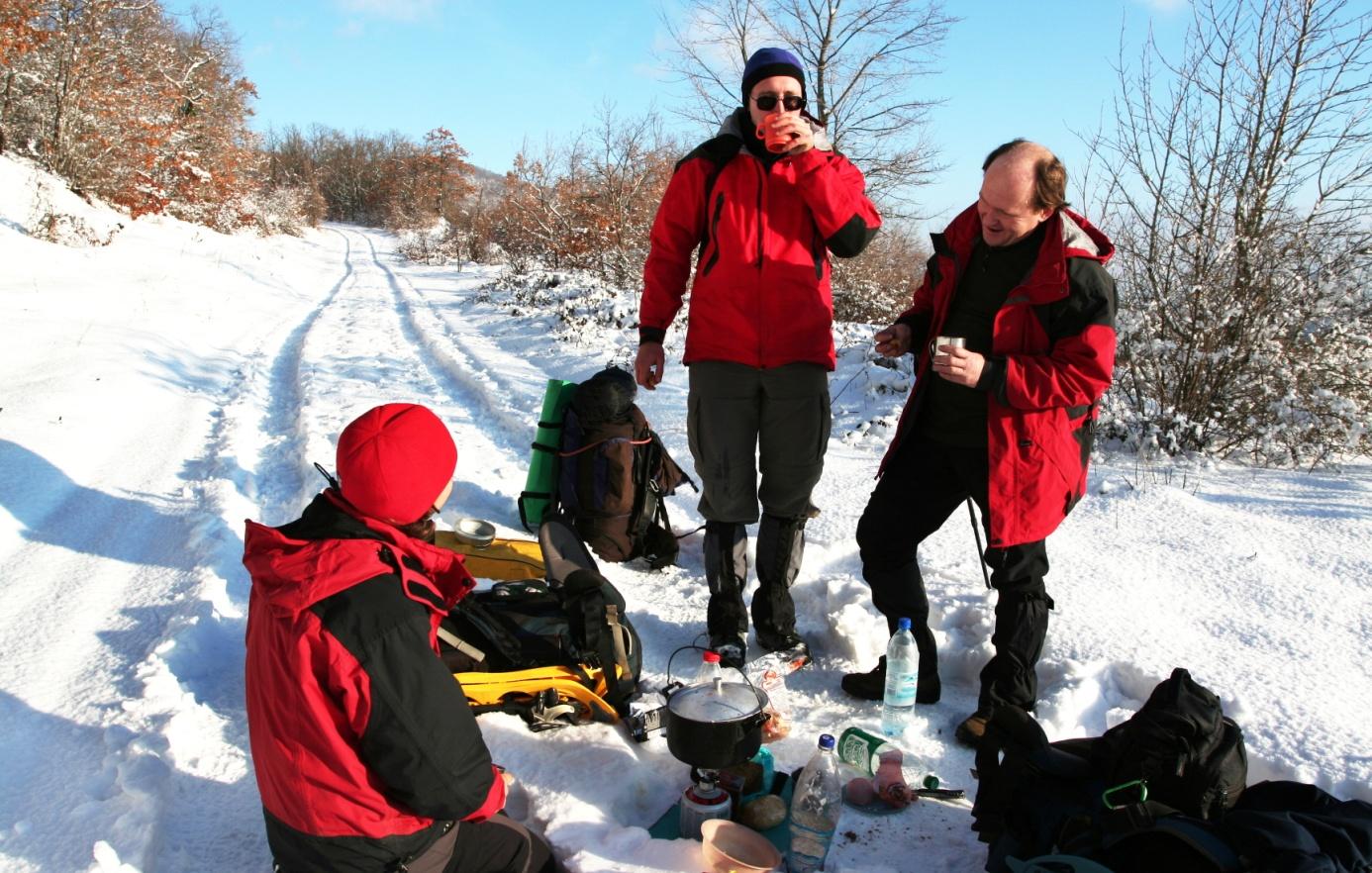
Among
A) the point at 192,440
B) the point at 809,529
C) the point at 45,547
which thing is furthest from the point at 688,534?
the point at 192,440

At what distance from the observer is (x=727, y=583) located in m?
3.44

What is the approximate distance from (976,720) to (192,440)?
18.3 feet

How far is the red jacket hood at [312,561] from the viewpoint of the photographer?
65.6 inches

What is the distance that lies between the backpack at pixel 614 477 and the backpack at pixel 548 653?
1.04m

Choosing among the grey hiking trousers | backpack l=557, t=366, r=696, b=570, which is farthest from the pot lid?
backpack l=557, t=366, r=696, b=570

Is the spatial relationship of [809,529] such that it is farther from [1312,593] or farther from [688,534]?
[1312,593]

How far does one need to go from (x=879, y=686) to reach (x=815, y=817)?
938 mm

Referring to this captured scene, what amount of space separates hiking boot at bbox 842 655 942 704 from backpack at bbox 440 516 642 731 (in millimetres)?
794

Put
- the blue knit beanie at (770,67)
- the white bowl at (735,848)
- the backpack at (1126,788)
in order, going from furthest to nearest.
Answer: the blue knit beanie at (770,67) < the white bowl at (735,848) < the backpack at (1126,788)

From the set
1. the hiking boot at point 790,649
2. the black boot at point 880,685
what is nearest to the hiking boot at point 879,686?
the black boot at point 880,685

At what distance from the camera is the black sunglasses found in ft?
9.55

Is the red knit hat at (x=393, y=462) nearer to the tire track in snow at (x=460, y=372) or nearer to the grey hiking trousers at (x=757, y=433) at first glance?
the grey hiking trousers at (x=757, y=433)

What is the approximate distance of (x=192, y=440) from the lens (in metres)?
6.02

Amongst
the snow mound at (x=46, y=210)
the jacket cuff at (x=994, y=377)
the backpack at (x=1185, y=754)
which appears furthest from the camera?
the snow mound at (x=46, y=210)
